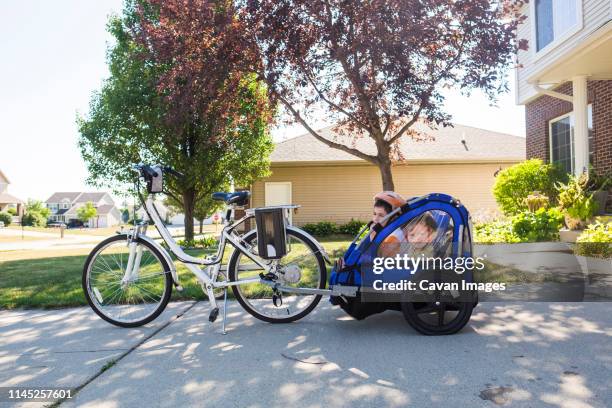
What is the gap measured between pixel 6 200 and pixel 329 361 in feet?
243

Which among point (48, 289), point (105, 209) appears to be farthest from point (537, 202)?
point (105, 209)

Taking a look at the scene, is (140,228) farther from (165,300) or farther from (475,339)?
(475,339)

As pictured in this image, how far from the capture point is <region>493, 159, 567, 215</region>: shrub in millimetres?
10812

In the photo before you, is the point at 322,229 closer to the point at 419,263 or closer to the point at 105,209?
the point at 419,263

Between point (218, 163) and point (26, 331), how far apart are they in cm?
1180

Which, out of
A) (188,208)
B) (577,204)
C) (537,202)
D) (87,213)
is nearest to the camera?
(577,204)

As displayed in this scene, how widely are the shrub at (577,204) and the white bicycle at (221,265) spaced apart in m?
6.25

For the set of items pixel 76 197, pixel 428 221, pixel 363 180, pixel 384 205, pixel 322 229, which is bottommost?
pixel 322 229

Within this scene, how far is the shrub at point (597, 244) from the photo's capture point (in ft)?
20.7

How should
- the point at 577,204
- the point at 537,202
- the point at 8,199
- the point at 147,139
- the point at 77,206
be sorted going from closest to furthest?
the point at 577,204 < the point at 537,202 < the point at 147,139 < the point at 8,199 < the point at 77,206

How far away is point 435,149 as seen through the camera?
19266 mm

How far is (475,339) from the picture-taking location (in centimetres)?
326

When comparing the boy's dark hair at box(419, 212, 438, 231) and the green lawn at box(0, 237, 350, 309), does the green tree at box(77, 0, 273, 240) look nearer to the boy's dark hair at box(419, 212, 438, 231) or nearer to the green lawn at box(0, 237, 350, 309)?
the green lawn at box(0, 237, 350, 309)

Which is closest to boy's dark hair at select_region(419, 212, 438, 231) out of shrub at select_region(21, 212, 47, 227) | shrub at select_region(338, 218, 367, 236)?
shrub at select_region(338, 218, 367, 236)
